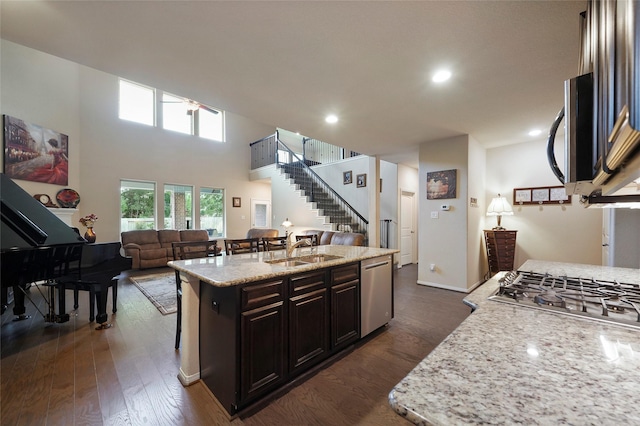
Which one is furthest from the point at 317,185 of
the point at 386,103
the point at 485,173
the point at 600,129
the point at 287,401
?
the point at 600,129

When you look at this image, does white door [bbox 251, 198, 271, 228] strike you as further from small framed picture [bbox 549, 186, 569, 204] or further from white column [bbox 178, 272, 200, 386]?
small framed picture [bbox 549, 186, 569, 204]

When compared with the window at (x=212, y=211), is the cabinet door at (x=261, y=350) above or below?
below

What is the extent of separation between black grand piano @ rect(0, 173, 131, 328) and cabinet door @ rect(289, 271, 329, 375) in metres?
2.39

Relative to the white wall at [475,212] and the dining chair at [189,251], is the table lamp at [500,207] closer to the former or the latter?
the white wall at [475,212]

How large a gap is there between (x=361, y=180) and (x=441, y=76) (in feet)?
14.6

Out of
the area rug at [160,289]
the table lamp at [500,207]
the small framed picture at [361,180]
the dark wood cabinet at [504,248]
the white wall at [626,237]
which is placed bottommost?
the area rug at [160,289]

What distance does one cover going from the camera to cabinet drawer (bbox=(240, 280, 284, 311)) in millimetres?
1630

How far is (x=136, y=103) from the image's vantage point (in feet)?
23.5

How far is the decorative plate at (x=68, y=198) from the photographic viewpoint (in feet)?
17.5

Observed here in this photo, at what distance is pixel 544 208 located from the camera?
4430mm

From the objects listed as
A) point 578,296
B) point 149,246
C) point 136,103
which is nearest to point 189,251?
point 578,296

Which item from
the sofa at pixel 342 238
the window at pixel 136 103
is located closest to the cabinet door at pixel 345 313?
the sofa at pixel 342 238

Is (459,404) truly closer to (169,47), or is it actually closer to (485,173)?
(169,47)

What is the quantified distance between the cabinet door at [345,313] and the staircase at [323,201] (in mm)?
4081
